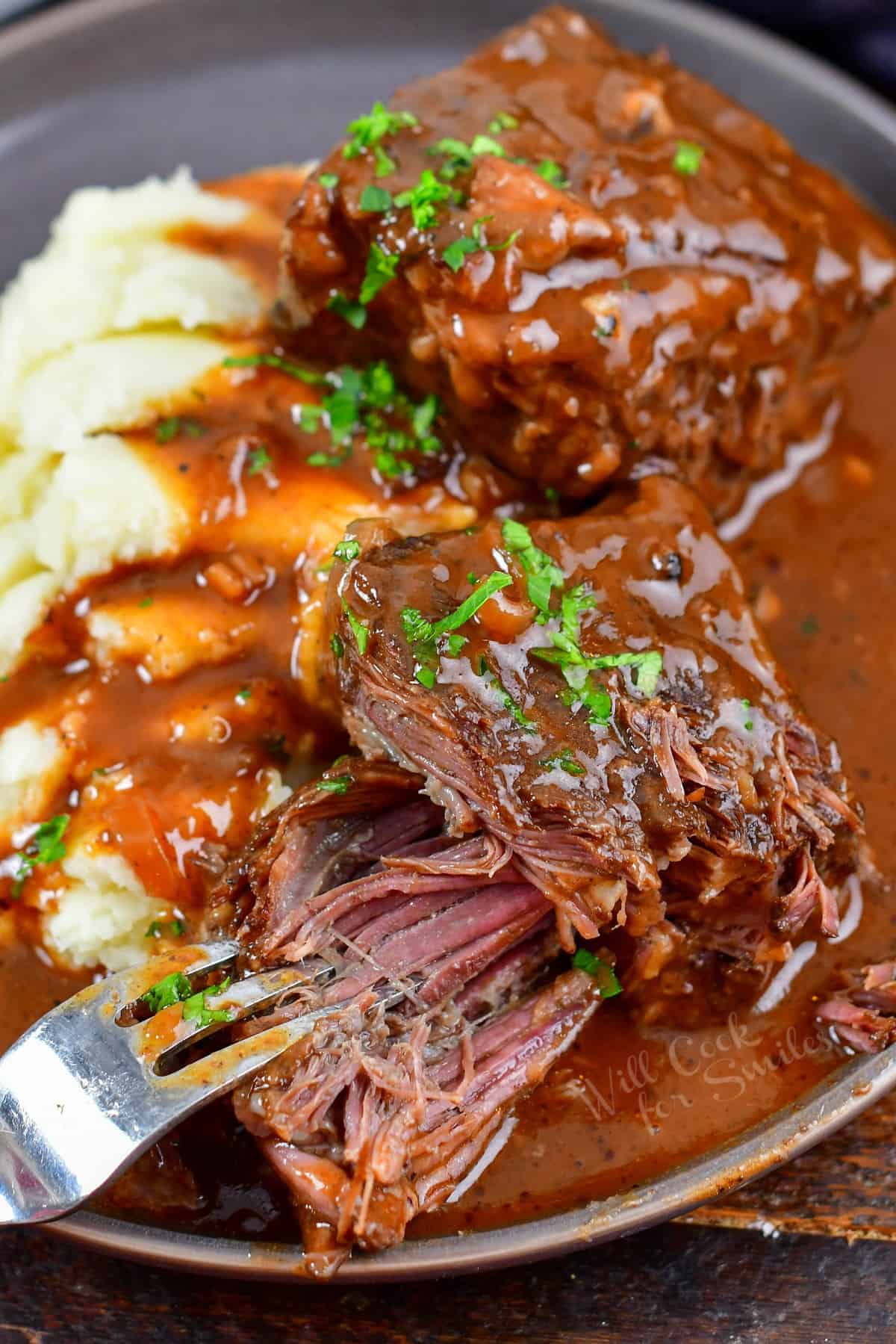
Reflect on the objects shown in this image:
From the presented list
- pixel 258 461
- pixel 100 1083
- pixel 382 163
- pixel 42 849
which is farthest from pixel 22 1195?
pixel 382 163

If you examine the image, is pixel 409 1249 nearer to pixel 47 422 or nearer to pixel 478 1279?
pixel 478 1279

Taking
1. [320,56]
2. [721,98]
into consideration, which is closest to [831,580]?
[721,98]

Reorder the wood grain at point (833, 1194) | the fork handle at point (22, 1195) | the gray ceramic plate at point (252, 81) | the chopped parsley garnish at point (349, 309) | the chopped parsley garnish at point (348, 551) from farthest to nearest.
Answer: the gray ceramic plate at point (252, 81) < the chopped parsley garnish at point (349, 309) < the wood grain at point (833, 1194) < the chopped parsley garnish at point (348, 551) < the fork handle at point (22, 1195)

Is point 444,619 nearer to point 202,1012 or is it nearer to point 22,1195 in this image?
point 202,1012

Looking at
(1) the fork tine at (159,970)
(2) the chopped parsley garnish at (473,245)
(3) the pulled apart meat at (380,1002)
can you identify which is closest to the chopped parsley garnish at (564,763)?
(3) the pulled apart meat at (380,1002)

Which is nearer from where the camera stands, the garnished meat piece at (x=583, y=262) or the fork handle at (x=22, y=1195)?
the fork handle at (x=22, y=1195)

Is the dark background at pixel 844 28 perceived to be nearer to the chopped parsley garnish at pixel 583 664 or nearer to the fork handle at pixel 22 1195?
the chopped parsley garnish at pixel 583 664

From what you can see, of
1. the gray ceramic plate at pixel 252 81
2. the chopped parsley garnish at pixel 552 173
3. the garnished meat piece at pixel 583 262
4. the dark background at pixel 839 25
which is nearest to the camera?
the garnished meat piece at pixel 583 262
